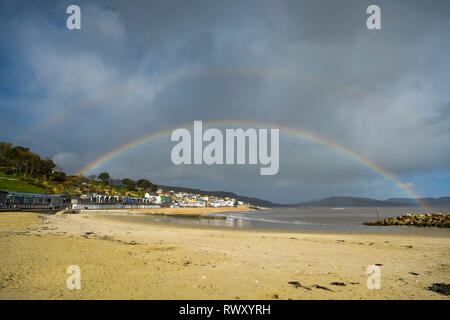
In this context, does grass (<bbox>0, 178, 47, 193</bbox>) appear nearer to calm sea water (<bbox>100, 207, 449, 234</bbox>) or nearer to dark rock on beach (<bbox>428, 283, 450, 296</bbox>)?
calm sea water (<bbox>100, 207, 449, 234</bbox>)

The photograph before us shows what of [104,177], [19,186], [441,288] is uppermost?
[104,177]

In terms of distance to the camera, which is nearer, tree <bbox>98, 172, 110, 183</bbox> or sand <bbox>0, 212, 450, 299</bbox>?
sand <bbox>0, 212, 450, 299</bbox>

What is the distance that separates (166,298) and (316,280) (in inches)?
172

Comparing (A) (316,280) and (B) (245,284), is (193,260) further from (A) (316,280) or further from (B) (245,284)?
(A) (316,280)

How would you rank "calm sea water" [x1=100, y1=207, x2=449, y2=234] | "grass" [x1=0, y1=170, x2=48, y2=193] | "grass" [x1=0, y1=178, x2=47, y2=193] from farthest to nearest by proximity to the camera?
A: "grass" [x1=0, y1=178, x2=47, y2=193]
"grass" [x1=0, y1=170, x2=48, y2=193]
"calm sea water" [x1=100, y1=207, x2=449, y2=234]

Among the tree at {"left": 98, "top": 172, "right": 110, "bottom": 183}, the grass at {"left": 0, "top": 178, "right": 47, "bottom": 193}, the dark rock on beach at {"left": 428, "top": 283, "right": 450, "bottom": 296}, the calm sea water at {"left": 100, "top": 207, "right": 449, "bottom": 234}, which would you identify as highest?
the tree at {"left": 98, "top": 172, "right": 110, "bottom": 183}

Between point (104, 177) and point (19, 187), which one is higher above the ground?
point (104, 177)

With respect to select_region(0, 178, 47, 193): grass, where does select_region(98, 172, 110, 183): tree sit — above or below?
above

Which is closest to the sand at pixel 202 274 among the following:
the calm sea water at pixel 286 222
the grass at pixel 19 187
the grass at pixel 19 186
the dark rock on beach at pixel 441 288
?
the dark rock on beach at pixel 441 288

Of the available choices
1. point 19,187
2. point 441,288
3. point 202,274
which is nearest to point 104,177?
point 19,187

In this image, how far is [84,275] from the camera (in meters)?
7.11

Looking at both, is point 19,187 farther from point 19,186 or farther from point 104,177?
point 104,177

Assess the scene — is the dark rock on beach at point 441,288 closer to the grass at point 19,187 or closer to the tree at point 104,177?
the grass at point 19,187

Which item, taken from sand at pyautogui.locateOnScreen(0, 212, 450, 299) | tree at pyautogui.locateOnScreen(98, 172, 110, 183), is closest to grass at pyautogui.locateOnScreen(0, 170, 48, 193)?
sand at pyautogui.locateOnScreen(0, 212, 450, 299)
